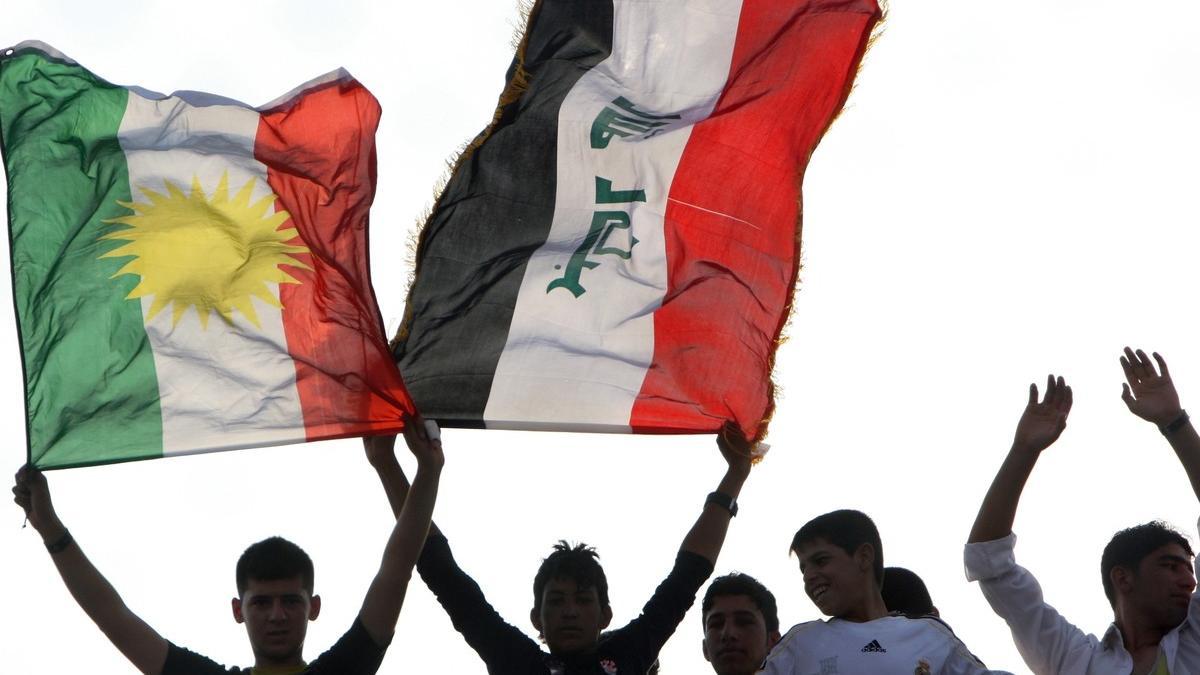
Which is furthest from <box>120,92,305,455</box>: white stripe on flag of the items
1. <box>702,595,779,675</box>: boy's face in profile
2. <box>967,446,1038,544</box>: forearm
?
<box>967,446,1038,544</box>: forearm

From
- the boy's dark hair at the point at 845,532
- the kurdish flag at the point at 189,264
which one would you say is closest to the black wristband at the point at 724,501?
the boy's dark hair at the point at 845,532

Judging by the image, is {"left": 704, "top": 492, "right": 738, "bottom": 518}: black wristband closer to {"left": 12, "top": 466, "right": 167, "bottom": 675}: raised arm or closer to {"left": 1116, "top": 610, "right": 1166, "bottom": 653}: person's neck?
{"left": 1116, "top": 610, "right": 1166, "bottom": 653}: person's neck

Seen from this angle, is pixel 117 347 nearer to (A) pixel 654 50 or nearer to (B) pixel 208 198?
(B) pixel 208 198

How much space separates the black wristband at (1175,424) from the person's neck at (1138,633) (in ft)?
2.48

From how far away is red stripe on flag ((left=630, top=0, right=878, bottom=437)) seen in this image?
8.66 metres

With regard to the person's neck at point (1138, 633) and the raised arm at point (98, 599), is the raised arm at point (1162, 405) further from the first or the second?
the raised arm at point (98, 599)

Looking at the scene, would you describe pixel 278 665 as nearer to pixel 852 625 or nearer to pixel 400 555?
pixel 400 555

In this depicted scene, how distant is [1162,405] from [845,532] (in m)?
1.40

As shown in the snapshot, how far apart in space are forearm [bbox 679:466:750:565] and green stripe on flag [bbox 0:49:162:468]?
90.4 inches

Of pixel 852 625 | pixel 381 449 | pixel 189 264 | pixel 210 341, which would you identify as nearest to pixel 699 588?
pixel 852 625

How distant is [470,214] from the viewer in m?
9.06

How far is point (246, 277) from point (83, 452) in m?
1.05

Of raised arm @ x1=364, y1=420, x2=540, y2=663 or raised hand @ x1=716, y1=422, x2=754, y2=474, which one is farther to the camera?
raised hand @ x1=716, y1=422, x2=754, y2=474

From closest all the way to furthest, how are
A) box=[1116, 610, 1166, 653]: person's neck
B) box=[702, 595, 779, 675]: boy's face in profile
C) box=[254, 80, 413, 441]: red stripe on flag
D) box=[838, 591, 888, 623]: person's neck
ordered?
box=[1116, 610, 1166, 653]: person's neck
box=[838, 591, 888, 623]: person's neck
box=[254, 80, 413, 441]: red stripe on flag
box=[702, 595, 779, 675]: boy's face in profile
